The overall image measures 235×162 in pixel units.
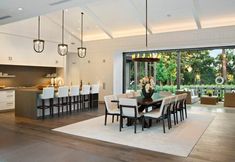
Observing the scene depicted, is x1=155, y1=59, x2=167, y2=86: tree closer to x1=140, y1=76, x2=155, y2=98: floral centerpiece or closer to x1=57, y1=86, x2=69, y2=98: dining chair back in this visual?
x1=140, y1=76, x2=155, y2=98: floral centerpiece

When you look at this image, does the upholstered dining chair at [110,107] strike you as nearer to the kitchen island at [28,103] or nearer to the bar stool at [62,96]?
the bar stool at [62,96]

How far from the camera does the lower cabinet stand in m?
8.05

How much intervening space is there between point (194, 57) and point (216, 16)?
379cm

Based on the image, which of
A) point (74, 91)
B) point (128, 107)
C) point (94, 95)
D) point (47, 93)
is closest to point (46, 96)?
point (47, 93)

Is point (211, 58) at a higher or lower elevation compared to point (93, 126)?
higher

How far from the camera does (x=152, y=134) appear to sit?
501 cm

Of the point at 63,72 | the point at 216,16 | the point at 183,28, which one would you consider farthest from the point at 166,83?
the point at 63,72

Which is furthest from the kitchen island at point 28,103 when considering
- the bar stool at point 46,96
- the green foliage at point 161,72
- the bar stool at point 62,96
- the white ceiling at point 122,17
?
the green foliage at point 161,72

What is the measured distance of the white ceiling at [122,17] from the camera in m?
6.42

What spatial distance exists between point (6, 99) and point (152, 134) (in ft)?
20.5

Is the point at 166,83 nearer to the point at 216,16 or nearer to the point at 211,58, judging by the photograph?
the point at 211,58

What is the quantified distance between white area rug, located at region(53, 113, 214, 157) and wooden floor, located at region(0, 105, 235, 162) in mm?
200

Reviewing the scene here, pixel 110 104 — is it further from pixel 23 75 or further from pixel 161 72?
pixel 161 72

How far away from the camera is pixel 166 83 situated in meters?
11.8
